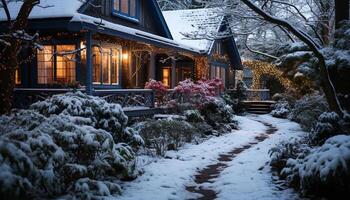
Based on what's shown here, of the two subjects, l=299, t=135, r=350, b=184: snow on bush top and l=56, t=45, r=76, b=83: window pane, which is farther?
l=56, t=45, r=76, b=83: window pane

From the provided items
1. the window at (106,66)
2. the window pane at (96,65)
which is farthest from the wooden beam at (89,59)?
the window pane at (96,65)

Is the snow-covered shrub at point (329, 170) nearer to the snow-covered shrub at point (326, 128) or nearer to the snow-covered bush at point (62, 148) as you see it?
the snow-covered shrub at point (326, 128)

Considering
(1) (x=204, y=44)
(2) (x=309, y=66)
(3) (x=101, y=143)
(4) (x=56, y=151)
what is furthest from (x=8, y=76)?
(1) (x=204, y=44)

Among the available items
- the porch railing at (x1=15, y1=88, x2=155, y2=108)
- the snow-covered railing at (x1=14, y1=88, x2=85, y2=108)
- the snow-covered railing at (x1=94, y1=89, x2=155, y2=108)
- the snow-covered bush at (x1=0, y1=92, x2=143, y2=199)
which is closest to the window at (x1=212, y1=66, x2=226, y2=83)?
the snow-covered railing at (x1=94, y1=89, x2=155, y2=108)

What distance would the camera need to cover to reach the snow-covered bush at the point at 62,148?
4512 millimetres

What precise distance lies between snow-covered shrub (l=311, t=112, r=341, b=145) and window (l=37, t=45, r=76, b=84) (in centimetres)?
989

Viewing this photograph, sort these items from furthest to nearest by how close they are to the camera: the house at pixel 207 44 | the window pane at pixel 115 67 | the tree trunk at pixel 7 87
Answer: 1. the house at pixel 207 44
2. the window pane at pixel 115 67
3. the tree trunk at pixel 7 87

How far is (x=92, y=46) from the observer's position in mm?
15391

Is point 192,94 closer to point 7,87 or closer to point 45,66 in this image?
point 45,66

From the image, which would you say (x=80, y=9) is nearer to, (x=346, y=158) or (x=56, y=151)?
(x=56, y=151)

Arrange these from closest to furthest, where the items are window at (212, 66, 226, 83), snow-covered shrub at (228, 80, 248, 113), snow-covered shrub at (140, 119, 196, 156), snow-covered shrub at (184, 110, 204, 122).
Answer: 1. snow-covered shrub at (140, 119, 196, 156)
2. snow-covered shrub at (184, 110, 204, 122)
3. snow-covered shrub at (228, 80, 248, 113)
4. window at (212, 66, 226, 83)

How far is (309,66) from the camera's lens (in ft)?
47.8

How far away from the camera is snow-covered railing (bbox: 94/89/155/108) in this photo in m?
14.1

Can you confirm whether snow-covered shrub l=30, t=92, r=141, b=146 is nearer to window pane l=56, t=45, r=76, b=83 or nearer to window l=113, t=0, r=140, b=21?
window pane l=56, t=45, r=76, b=83
